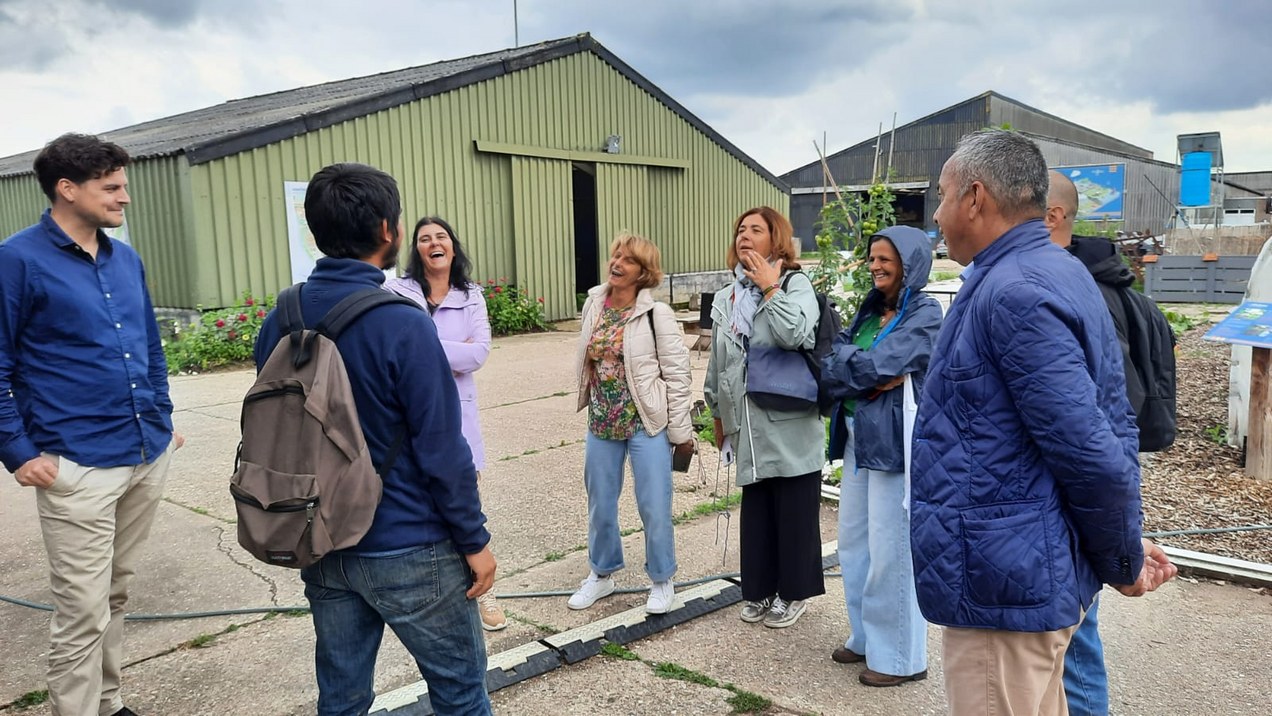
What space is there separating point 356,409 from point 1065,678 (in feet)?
7.56

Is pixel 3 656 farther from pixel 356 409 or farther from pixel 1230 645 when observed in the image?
pixel 1230 645

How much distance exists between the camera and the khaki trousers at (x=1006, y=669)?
1991 millimetres

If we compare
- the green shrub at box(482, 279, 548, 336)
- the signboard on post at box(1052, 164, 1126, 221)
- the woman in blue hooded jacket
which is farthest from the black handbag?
the signboard on post at box(1052, 164, 1126, 221)

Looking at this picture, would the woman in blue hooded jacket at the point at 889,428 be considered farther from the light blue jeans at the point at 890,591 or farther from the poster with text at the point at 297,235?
the poster with text at the point at 297,235

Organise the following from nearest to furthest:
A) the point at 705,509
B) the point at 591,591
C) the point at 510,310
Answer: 1. the point at 591,591
2. the point at 705,509
3. the point at 510,310

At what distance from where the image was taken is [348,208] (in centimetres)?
212

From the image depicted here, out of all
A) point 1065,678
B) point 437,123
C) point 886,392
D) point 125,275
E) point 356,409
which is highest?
point 437,123

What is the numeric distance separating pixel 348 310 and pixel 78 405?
143cm

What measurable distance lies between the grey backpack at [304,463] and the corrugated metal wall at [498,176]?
1062 centimetres

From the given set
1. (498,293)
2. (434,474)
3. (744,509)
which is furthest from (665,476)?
(498,293)

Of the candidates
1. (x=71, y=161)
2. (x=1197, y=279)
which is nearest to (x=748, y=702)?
(x=71, y=161)

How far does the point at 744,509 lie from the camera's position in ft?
12.7

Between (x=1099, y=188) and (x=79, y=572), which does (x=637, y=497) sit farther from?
(x=1099, y=188)

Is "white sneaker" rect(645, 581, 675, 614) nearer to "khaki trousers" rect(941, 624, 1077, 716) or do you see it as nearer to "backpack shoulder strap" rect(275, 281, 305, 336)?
"khaki trousers" rect(941, 624, 1077, 716)
